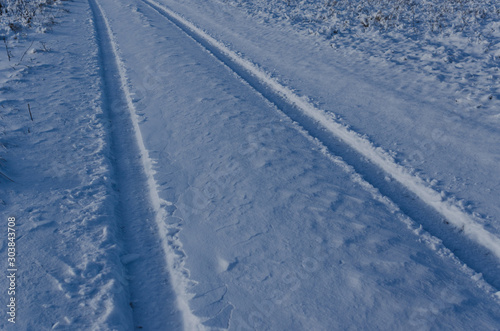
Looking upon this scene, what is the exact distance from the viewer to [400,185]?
3.64 m

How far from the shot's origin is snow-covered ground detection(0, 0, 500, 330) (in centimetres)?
250

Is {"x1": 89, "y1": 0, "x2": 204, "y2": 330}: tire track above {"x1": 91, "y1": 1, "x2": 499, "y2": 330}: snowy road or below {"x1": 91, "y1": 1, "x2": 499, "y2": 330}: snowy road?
below

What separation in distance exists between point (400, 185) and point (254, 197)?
1.63 metres

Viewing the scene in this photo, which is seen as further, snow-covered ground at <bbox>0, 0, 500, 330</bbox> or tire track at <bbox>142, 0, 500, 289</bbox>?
tire track at <bbox>142, 0, 500, 289</bbox>

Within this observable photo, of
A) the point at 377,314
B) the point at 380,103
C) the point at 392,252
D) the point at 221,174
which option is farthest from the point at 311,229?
the point at 380,103

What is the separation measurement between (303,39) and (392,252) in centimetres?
721

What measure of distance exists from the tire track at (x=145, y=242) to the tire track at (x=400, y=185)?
89.2 inches

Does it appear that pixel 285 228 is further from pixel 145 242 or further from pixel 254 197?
pixel 145 242

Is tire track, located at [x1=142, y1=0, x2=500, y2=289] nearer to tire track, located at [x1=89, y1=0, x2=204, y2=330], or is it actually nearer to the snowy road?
the snowy road

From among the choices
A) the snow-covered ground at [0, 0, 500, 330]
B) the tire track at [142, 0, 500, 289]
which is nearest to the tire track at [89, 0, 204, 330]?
the snow-covered ground at [0, 0, 500, 330]

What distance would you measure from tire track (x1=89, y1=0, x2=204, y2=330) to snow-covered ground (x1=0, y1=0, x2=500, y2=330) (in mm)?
17

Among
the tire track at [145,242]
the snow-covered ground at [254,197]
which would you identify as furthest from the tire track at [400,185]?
the tire track at [145,242]

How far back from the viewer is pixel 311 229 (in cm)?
311

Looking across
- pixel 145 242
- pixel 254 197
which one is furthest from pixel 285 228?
pixel 145 242
